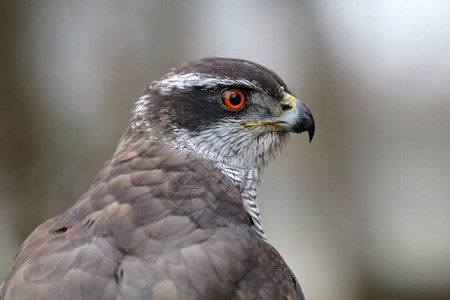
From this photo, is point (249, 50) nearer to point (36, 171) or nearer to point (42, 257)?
point (36, 171)

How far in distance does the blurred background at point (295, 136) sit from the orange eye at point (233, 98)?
4596 mm

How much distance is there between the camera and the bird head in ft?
10.2

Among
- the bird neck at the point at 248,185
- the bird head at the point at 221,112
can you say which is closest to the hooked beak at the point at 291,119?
the bird head at the point at 221,112

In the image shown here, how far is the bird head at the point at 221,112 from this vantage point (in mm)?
3111

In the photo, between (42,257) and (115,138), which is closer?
(42,257)

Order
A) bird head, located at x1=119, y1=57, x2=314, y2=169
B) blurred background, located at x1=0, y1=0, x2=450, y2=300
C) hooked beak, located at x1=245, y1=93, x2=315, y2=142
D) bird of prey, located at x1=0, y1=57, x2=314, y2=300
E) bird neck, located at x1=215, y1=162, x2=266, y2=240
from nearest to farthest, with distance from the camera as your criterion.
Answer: bird of prey, located at x1=0, y1=57, x2=314, y2=300 → bird neck, located at x1=215, y1=162, x2=266, y2=240 → bird head, located at x1=119, y1=57, x2=314, y2=169 → hooked beak, located at x1=245, y1=93, x2=315, y2=142 → blurred background, located at x1=0, y1=0, x2=450, y2=300

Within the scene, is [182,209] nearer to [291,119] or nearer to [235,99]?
[235,99]

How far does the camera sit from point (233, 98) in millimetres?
3168

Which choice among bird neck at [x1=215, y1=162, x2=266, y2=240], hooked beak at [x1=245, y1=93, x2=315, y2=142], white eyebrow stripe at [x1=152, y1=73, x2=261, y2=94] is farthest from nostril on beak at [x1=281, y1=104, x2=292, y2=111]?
bird neck at [x1=215, y1=162, x2=266, y2=240]

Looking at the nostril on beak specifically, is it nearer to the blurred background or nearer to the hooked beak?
the hooked beak

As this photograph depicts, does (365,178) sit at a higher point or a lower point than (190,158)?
lower

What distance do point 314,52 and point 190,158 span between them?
18.2 ft

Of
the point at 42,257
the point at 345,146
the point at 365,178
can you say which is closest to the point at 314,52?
the point at 345,146

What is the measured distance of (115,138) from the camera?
7.65 metres
